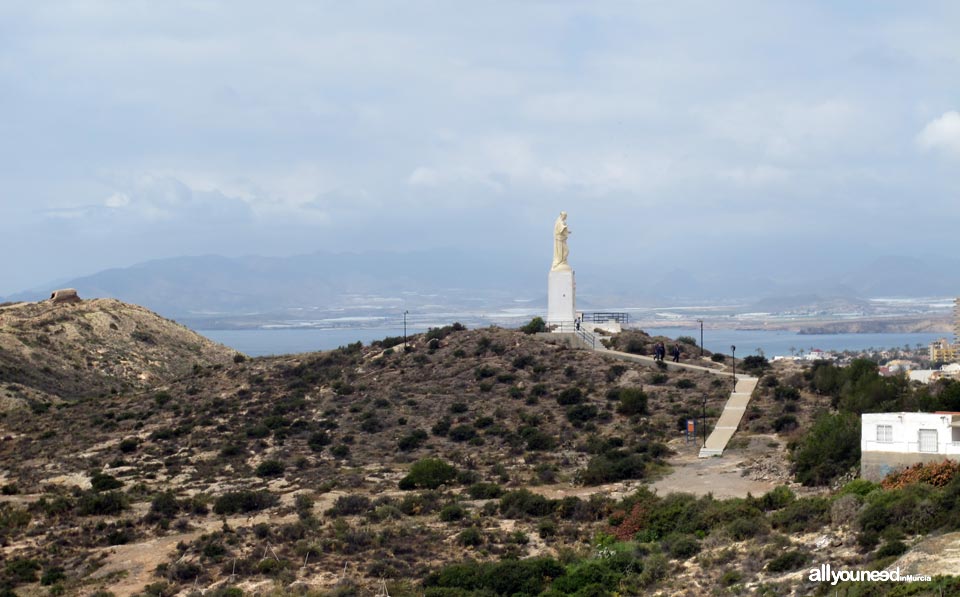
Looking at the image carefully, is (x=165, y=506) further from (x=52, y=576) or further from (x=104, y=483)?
(x=52, y=576)

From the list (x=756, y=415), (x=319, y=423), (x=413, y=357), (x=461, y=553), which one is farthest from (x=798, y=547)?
(x=413, y=357)

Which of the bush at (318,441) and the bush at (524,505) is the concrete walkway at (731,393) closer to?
the bush at (524,505)

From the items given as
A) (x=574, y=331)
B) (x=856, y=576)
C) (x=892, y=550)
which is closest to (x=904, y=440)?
(x=892, y=550)

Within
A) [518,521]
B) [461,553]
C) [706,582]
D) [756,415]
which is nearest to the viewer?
[706,582]

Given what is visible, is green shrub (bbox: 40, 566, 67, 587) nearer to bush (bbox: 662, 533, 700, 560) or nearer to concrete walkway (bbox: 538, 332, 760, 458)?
bush (bbox: 662, 533, 700, 560)

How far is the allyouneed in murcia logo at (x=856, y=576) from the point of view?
69.2 ft

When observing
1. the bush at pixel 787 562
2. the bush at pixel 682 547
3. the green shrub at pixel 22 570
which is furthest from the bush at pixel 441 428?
the bush at pixel 787 562

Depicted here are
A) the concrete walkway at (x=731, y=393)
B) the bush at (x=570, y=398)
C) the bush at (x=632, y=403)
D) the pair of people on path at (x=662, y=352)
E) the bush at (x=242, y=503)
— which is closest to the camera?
the bush at (x=242, y=503)

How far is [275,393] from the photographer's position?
171ft

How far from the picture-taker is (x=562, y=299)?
56.4 m

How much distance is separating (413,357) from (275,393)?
22.1 ft

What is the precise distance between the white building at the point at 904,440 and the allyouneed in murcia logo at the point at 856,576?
7403 millimetres

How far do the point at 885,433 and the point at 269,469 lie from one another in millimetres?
21019

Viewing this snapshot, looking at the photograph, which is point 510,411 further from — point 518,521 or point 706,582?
point 706,582
